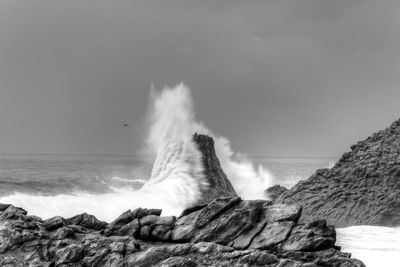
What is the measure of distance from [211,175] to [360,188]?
1206cm

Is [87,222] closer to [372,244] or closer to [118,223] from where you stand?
[118,223]

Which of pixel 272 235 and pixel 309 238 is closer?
pixel 309 238

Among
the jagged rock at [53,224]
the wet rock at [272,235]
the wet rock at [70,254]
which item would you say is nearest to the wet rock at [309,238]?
the wet rock at [272,235]

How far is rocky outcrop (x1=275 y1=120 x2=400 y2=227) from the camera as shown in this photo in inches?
986

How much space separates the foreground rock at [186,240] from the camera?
14.7 meters

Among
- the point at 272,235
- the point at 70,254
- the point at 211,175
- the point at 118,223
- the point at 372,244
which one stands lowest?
the point at 70,254

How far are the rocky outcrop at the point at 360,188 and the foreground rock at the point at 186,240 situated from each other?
9678 millimetres

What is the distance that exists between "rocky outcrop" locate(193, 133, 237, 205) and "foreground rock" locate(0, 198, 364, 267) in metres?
14.9

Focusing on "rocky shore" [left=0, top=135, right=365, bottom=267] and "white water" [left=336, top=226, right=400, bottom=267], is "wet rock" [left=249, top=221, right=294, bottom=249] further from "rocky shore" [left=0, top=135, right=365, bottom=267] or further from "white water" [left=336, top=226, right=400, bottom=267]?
"white water" [left=336, top=226, right=400, bottom=267]

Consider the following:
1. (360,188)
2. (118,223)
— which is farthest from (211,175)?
(118,223)

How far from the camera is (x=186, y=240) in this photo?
16094 millimetres

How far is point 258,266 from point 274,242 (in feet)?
4.84

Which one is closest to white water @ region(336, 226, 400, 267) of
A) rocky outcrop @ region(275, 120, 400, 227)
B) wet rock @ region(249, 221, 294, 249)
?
rocky outcrop @ region(275, 120, 400, 227)

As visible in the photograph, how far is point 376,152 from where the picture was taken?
29.0 meters
